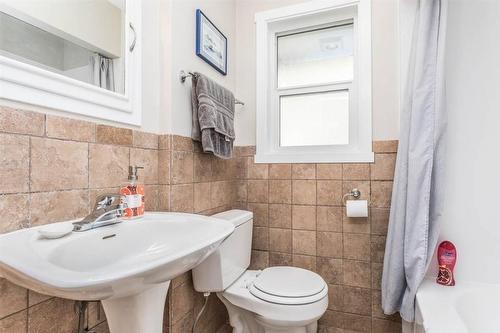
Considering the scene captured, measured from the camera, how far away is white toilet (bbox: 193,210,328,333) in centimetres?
124

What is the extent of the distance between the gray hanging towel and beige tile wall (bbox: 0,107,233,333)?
9 cm

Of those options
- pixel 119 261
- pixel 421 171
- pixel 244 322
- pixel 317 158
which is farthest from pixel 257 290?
pixel 421 171

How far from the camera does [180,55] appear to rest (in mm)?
1362

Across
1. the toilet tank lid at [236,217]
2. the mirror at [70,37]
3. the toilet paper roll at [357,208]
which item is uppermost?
the mirror at [70,37]

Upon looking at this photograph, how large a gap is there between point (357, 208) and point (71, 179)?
1.39 meters

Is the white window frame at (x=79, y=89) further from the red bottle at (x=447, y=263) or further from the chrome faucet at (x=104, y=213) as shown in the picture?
the red bottle at (x=447, y=263)

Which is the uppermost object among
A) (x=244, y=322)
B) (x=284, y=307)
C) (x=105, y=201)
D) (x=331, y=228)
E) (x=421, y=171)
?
(x=421, y=171)

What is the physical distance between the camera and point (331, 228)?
1695 mm

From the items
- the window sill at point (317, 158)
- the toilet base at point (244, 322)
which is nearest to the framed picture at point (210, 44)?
the window sill at point (317, 158)

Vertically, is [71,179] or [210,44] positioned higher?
[210,44]

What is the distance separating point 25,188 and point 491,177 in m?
1.99

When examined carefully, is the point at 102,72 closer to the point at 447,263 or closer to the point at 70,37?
the point at 70,37

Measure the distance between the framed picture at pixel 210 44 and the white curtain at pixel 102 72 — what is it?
0.54m

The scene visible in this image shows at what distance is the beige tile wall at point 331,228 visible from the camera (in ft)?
5.25
